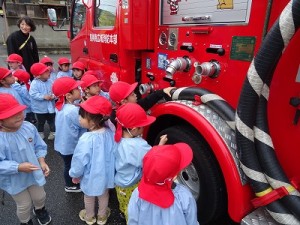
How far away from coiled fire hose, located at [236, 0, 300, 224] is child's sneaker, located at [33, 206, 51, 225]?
169 cm

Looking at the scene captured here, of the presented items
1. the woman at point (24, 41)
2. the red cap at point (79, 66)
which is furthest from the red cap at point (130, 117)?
the woman at point (24, 41)

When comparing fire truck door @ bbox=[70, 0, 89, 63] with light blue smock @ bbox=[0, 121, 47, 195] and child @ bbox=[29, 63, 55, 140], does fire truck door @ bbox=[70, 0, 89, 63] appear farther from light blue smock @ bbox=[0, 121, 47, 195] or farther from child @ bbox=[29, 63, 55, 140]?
light blue smock @ bbox=[0, 121, 47, 195]

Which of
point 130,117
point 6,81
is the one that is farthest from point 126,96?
point 6,81

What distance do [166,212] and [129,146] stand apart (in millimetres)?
596

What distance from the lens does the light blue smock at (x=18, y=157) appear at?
1.72 m

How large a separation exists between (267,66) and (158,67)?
1.37 meters

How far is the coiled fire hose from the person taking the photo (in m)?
1.35

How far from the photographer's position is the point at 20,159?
1.83 m

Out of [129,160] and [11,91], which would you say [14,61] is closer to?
[11,91]

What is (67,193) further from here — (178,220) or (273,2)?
(273,2)

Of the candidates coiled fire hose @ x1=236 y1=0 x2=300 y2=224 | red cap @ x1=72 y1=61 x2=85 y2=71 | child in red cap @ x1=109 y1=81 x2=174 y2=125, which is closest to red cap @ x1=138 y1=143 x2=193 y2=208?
coiled fire hose @ x1=236 y1=0 x2=300 y2=224

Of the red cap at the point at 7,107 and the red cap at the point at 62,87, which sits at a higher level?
the red cap at the point at 7,107

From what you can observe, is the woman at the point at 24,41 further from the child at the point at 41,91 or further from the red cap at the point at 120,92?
the red cap at the point at 120,92

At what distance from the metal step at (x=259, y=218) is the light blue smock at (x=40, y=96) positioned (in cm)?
295
